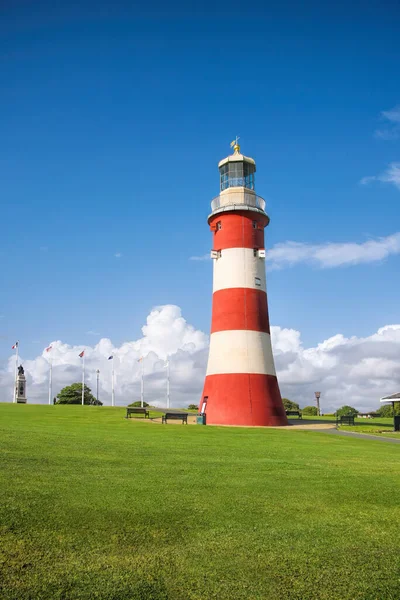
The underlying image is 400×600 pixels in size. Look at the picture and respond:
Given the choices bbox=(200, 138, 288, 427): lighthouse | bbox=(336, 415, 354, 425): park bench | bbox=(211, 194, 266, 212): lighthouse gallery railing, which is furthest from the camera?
bbox=(211, 194, 266, 212): lighthouse gallery railing

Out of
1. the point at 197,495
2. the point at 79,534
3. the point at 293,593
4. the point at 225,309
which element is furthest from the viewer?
the point at 225,309

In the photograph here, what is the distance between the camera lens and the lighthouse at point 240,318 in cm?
3406

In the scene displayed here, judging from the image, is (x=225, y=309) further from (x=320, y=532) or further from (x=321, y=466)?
(x=320, y=532)

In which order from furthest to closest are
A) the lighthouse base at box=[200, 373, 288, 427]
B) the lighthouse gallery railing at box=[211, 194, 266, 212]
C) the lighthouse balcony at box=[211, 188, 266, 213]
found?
the lighthouse gallery railing at box=[211, 194, 266, 212] < the lighthouse balcony at box=[211, 188, 266, 213] < the lighthouse base at box=[200, 373, 288, 427]

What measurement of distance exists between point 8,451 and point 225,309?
918 inches

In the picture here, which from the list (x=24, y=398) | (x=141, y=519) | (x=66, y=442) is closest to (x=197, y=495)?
(x=141, y=519)

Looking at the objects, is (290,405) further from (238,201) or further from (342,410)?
(238,201)

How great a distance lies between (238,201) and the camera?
37312 millimetres

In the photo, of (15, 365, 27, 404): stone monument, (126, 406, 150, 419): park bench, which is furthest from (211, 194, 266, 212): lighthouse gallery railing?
(15, 365, 27, 404): stone monument

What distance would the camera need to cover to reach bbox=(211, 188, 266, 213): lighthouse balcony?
121 ft

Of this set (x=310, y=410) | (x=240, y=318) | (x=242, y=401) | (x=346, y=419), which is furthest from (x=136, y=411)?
(x=310, y=410)

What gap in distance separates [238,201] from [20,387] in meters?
42.3

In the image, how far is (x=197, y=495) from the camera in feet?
31.3

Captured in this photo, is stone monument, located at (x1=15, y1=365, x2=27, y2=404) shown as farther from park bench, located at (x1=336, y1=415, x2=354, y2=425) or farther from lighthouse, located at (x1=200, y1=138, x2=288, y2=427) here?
park bench, located at (x1=336, y1=415, x2=354, y2=425)
